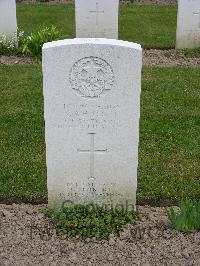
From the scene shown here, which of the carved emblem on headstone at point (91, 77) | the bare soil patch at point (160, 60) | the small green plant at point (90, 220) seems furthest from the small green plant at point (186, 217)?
the bare soil patch at point (160, 60)

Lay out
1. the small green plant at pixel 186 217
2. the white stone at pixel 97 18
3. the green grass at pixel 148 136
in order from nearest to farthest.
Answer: the small green plant at pixel 186 217 < the green grass at pixel 148 136 < the white stone at pixel 97 18

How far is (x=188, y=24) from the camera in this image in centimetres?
976

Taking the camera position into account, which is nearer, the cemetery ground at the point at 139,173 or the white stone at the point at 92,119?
the white stone at the point at 92,119

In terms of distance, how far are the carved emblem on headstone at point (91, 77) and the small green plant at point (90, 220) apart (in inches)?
40.4

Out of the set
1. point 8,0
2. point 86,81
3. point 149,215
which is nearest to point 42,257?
point 149,215

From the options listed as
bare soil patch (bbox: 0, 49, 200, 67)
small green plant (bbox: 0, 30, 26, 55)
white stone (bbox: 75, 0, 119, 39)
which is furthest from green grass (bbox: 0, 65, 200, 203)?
white stone (bbox: 75, 0, 119, 39)

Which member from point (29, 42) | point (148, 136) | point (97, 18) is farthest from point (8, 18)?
point (148, 136)

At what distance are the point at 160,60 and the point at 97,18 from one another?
4.97 feet

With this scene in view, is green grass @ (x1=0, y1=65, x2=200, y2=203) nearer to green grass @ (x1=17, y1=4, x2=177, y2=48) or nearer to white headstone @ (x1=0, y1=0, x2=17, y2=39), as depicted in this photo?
white headstone @ (x1=0, y1=0, x2=17, y2=39)

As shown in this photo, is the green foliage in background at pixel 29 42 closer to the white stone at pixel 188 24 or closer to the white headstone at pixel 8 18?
the white headstone at pixel 8 18

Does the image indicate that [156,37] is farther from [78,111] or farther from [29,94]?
[78,111]

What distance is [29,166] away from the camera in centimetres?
541

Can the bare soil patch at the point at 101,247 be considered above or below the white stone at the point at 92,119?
below

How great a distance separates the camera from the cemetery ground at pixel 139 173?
4.04m
